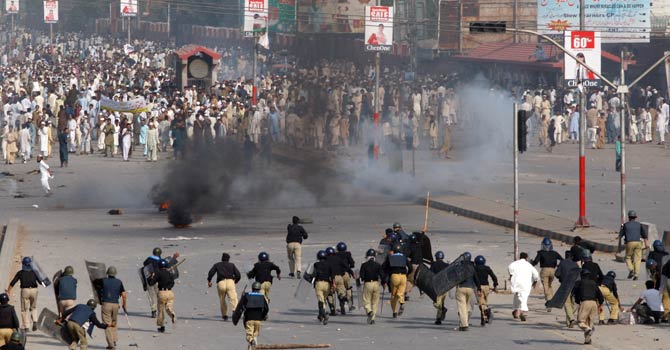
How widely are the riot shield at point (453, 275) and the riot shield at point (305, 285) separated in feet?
6.58

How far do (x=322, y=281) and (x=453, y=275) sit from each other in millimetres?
2088

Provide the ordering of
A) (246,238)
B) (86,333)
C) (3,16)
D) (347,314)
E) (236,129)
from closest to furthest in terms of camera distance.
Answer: (86,333) → (347,314) → (246,238) → (236,129) → (3,16)

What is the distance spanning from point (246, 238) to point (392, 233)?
7.96 meters

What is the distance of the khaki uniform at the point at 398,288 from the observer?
24.3 metres

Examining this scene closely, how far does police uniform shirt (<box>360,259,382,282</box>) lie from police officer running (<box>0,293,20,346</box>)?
20.3 feet

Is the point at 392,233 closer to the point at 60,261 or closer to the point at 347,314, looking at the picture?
the point at 347,314

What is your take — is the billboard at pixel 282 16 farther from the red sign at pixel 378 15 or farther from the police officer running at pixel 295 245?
the police officer running at pixel 295 245

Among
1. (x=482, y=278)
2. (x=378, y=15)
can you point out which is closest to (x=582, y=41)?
(x=482, y=278)

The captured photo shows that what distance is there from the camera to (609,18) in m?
63.7

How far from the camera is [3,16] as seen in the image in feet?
521

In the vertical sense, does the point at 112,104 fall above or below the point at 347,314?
above

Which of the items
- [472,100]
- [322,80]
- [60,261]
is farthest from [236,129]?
[60,261]

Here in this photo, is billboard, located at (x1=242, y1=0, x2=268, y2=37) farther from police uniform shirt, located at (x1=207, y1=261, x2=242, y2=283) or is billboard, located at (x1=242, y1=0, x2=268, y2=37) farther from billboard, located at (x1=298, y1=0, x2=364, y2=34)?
police uniform shirt, located at (x1=207, y1=261, x2=242, y2=283)

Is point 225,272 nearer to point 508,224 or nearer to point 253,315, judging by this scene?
point 253,315
